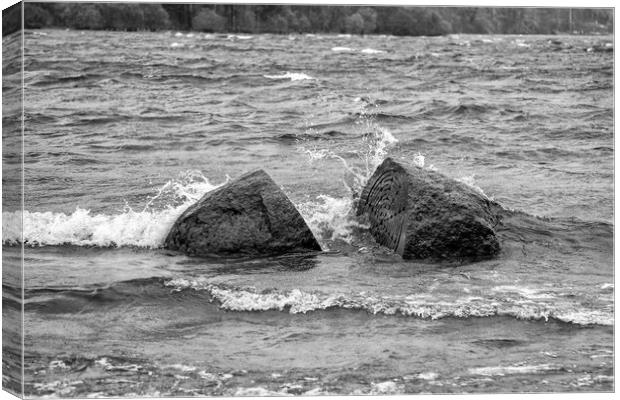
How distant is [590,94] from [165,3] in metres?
3.19

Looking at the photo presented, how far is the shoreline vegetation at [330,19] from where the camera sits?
6609mm

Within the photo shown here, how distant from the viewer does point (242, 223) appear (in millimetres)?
7691

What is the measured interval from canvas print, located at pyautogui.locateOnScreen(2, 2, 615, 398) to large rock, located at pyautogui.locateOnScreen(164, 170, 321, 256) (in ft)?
0.05

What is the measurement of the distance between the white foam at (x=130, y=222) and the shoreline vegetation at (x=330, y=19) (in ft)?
4.92

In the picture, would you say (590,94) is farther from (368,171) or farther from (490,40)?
(368,171)

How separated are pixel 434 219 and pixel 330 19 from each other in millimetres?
1737

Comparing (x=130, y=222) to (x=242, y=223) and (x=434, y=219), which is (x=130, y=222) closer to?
(x=242, y=223)

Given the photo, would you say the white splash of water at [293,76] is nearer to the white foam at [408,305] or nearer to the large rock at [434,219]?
the large rock at [434,219]

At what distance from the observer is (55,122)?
23.4 feet

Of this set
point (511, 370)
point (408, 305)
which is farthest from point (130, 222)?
point (511, 370)

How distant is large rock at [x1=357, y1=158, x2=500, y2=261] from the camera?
7.66 metres

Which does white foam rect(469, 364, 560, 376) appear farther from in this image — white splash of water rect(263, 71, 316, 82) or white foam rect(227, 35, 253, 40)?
white splash of water rect(263, 71, 316, 82)

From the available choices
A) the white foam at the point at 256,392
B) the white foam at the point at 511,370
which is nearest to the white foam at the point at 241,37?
the white foam at the point at 256,392

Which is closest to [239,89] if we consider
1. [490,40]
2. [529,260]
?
[490,40]
